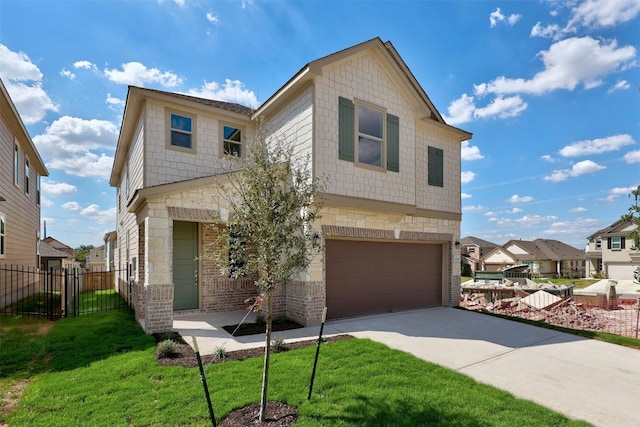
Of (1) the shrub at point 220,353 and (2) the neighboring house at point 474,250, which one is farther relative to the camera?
(2) the neighboring house at point 474,250

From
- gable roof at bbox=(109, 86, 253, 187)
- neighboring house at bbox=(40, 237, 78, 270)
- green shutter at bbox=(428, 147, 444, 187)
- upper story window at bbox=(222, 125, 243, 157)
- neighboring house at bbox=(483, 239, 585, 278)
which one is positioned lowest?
neighboring house at bbox=(483, 239, 585, 278)

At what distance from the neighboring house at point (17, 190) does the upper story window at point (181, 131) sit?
15.9 ft

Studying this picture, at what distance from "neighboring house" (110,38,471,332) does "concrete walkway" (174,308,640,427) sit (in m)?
1.00

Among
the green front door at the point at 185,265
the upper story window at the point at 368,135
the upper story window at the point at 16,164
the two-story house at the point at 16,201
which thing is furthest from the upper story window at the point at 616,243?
the upper story window at the point at 16,164

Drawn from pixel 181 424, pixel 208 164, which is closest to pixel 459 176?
pixel 208 164

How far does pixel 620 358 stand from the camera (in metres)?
6.86

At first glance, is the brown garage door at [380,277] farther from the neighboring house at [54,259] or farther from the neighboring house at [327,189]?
the neighboring house at [54,259]

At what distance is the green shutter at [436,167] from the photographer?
40.8ft

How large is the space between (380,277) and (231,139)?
22.2ft

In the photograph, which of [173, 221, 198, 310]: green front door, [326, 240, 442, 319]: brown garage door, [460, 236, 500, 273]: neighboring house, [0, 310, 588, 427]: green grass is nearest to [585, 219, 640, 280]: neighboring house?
[460, 236, 500, 273]: neighboring house

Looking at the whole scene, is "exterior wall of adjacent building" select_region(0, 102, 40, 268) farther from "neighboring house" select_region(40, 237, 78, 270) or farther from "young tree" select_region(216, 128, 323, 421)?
→ "young tree" select_region(216, 128, 323, 421)

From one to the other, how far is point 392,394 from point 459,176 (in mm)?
10600

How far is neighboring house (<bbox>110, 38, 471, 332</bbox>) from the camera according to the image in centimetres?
863

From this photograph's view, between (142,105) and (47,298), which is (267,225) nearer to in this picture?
(142,105)
